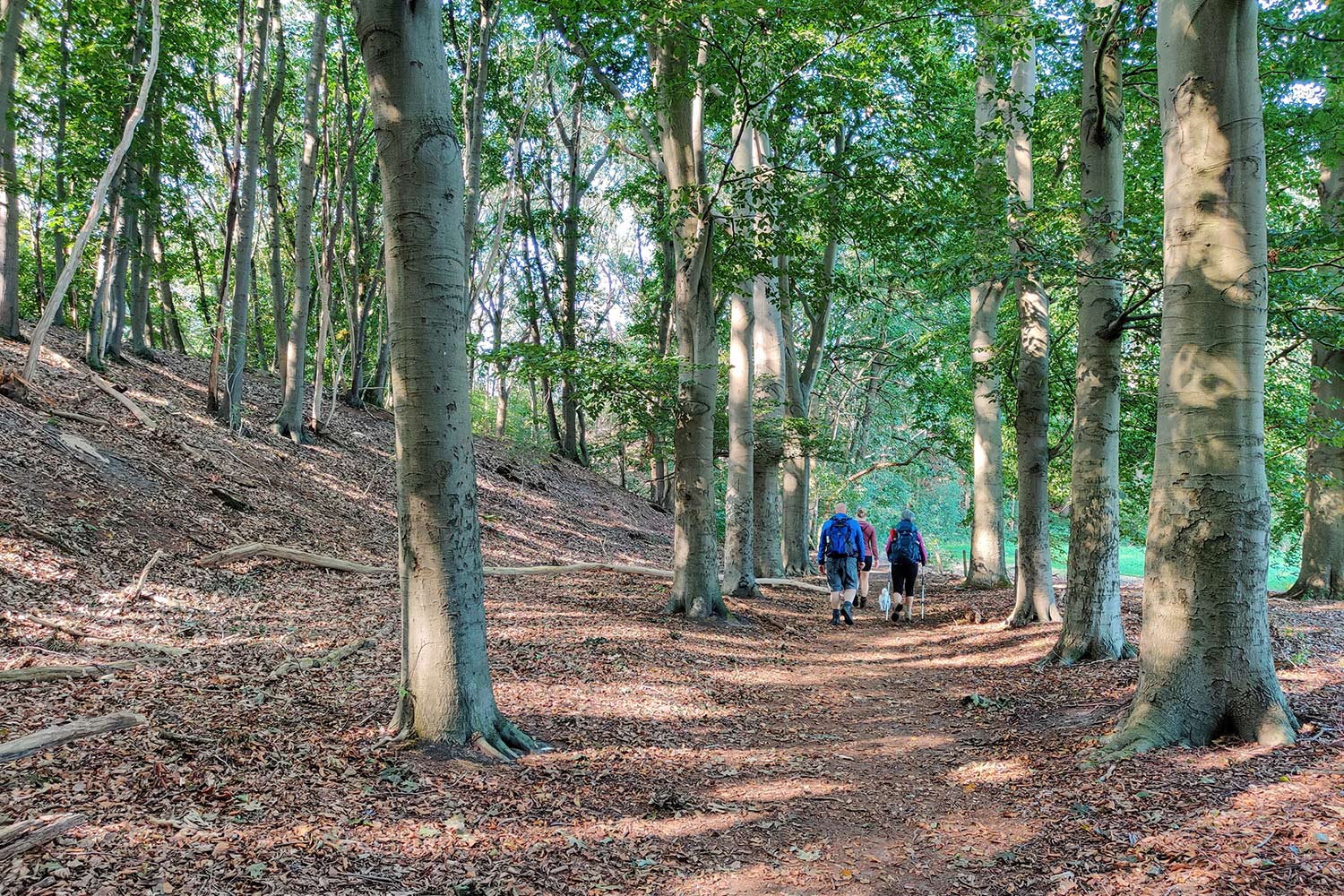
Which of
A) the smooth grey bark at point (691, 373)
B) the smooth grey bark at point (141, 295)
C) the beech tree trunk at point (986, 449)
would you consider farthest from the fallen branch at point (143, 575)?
the beech tree trunk at point (986, 449)

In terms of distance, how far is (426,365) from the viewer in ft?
14.6

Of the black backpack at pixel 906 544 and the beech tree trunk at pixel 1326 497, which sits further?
the black backpack at pixel 906 544

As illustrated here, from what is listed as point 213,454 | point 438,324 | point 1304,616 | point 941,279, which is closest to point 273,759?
point 438,324

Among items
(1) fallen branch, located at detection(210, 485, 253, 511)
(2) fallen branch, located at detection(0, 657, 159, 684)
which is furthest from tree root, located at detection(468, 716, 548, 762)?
(1) fallen branch, located at detection(210, 485, 253, 511)

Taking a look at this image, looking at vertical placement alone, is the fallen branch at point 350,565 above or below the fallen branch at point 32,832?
above

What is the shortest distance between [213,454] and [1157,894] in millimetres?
12961

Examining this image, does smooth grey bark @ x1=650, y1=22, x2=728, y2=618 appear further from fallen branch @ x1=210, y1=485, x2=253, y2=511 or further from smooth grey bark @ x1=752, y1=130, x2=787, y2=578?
fallen branch @ x1=210, y1=485, x2=253, y2=511

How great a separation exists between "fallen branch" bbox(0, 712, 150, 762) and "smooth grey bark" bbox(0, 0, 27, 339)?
11.0 metres

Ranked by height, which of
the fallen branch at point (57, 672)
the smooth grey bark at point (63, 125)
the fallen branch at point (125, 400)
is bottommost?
the fallen branch at point (57, 672)

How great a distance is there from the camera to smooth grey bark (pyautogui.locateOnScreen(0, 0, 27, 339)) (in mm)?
11414

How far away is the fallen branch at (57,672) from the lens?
4.62 metres

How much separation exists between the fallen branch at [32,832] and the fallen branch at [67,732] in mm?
662

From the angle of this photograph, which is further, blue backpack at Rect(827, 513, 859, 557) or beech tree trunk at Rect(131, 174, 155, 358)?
beech tree trunk at Rect(131, 174, 155, 358)

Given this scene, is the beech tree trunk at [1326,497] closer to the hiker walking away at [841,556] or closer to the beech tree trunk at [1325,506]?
the beech tree trunk at [1325,506]
